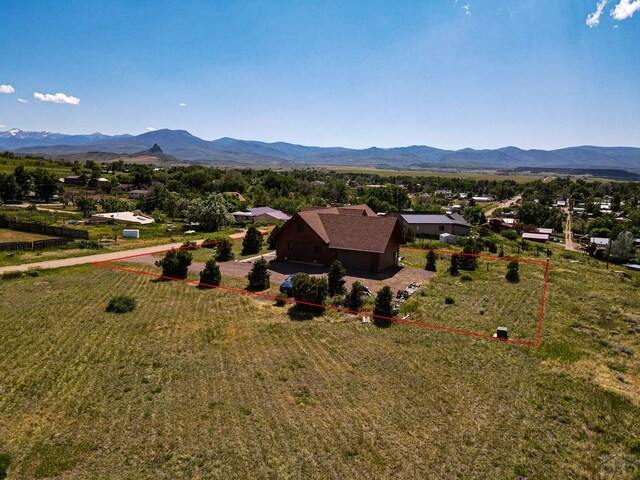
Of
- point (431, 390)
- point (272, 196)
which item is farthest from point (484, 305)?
point (272, 196)

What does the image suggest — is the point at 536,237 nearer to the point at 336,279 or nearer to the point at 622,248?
the point at 622,248

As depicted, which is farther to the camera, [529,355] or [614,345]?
[614,345]

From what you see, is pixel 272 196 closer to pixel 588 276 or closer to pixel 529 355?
pixel 588 276

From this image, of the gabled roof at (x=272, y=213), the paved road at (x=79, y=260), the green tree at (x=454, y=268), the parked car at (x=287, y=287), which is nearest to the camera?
the parked car at (x=287, y=287)

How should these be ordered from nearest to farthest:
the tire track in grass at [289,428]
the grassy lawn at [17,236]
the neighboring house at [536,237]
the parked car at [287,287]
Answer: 1. the tire track in grass at [289,428]
2. the parked car at [287,287]
3. the grassy lawn at [17,236]
4. the neighboring house at [536,237]

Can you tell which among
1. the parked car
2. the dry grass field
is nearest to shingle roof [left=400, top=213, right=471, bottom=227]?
the parked car

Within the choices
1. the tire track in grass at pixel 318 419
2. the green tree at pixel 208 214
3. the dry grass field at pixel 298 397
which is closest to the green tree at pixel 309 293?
the dry grass field at pixel 298 397

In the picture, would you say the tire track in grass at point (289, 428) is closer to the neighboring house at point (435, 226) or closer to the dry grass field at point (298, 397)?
the dry grass field at point (298, 397)
